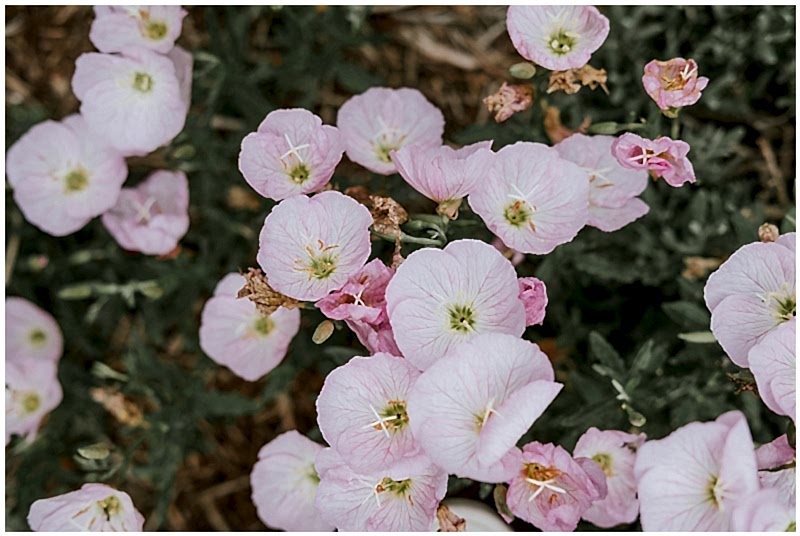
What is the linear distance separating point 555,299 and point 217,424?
33.0 inches

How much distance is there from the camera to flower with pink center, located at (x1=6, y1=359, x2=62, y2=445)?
1709mm

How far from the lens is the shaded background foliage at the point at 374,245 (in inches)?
66.4

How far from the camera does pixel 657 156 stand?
129 cm

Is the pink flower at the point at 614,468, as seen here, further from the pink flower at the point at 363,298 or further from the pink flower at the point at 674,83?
the pink flower at the point at 674,83

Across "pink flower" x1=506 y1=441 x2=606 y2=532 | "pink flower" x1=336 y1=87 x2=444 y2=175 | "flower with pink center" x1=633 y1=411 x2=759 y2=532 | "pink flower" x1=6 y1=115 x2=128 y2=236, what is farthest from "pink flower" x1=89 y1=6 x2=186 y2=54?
"flower with pink center" x1=633 y1=411 x2=759 y2=532

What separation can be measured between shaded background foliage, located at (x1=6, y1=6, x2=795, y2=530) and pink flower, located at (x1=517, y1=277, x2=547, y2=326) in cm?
25

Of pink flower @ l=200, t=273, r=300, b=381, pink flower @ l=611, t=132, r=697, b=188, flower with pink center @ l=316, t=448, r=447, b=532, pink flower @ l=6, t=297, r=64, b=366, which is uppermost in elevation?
pink flower @ l=611, t=132, r=697, b=188

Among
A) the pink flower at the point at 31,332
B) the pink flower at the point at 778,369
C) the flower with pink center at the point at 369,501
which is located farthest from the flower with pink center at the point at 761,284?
the pink flower at the point at 31,332

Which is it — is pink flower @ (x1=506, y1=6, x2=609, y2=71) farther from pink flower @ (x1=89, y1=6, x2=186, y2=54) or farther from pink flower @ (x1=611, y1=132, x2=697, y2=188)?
pink flower @ (x1=89, y1=6, x2=186, y2=54)

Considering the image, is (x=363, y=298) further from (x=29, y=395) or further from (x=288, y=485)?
(x=29, y=395)

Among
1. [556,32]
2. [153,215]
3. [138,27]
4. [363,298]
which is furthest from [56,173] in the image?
[556,32]

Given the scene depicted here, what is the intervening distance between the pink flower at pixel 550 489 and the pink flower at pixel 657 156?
0.41 m

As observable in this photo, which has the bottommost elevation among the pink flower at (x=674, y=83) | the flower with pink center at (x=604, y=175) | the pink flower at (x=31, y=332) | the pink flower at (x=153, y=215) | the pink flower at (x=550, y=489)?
the pink flower at (x=31, y=332)

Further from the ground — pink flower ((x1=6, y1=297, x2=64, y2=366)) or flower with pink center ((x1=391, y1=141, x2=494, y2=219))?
flower with pink center ((x1=391, y1=141, x2=494, y2=219))
